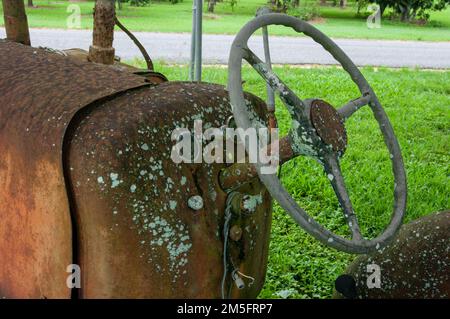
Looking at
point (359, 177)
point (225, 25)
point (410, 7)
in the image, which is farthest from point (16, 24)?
point (410, 7)

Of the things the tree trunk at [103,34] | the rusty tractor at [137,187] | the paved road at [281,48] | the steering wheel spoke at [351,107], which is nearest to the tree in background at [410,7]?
the paved road at [281,48]

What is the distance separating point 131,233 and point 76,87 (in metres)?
0.48

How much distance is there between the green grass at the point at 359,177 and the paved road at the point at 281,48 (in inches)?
96.9

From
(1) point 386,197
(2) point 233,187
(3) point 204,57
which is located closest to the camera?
A: (2) point 233,187

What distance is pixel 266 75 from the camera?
1.51 meters

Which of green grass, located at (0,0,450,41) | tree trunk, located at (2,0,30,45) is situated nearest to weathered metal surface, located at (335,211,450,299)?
tree trunk, located at (2,0,30,45)

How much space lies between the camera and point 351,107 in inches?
68.1

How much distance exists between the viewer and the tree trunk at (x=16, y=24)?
99.8 inches

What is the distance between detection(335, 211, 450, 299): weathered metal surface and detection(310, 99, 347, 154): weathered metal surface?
75 cm

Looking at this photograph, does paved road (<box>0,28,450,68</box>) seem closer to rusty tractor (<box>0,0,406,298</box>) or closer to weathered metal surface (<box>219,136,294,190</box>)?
rusty tractor (<box>0,0,406,298</box>)

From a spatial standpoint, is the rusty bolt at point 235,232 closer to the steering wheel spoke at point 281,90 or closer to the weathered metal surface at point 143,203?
the weathered metal surface at point 143,203

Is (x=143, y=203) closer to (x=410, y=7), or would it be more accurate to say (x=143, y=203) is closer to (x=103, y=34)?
(x=103, y=34)
